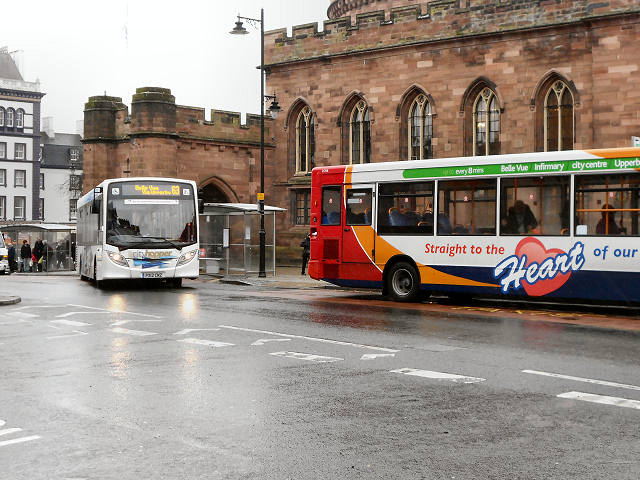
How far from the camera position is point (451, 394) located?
700 centimetres

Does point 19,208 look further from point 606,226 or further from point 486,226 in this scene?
point 606,226

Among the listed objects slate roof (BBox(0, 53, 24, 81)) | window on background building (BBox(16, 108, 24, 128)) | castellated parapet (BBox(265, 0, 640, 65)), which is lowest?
castellated parapet (BBox(265, 0, 640, 65))

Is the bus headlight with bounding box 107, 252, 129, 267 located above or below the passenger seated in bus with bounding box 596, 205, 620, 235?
below

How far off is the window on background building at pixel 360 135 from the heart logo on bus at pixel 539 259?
18436 mm

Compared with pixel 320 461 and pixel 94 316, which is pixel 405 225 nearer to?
pixel 94 316

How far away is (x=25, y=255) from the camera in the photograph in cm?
4188

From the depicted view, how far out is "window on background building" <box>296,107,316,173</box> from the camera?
35.6 metres

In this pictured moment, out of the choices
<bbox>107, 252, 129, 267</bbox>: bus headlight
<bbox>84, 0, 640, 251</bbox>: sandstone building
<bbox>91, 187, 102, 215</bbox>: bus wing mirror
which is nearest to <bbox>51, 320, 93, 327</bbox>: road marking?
<bbox>107, 252, 129, 267</bbox>: bus headlight

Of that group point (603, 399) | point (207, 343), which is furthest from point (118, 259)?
point (603, 399)

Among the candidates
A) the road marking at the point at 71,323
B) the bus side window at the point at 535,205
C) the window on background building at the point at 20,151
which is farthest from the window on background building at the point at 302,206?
the window on background building at the point at 20,151

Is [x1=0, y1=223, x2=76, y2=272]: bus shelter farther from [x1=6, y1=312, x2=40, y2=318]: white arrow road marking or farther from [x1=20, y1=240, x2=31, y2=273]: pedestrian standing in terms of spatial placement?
[x1=6, y1=312, x2=40, y2=318]: white arrow road marking

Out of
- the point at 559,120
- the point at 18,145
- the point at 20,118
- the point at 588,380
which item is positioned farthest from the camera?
the point at 20,118

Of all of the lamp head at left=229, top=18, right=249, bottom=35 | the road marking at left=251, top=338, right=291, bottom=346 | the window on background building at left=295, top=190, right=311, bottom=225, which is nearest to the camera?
the road marking at left=251, top=338, right=291, bottom=346

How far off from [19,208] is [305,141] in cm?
5563
